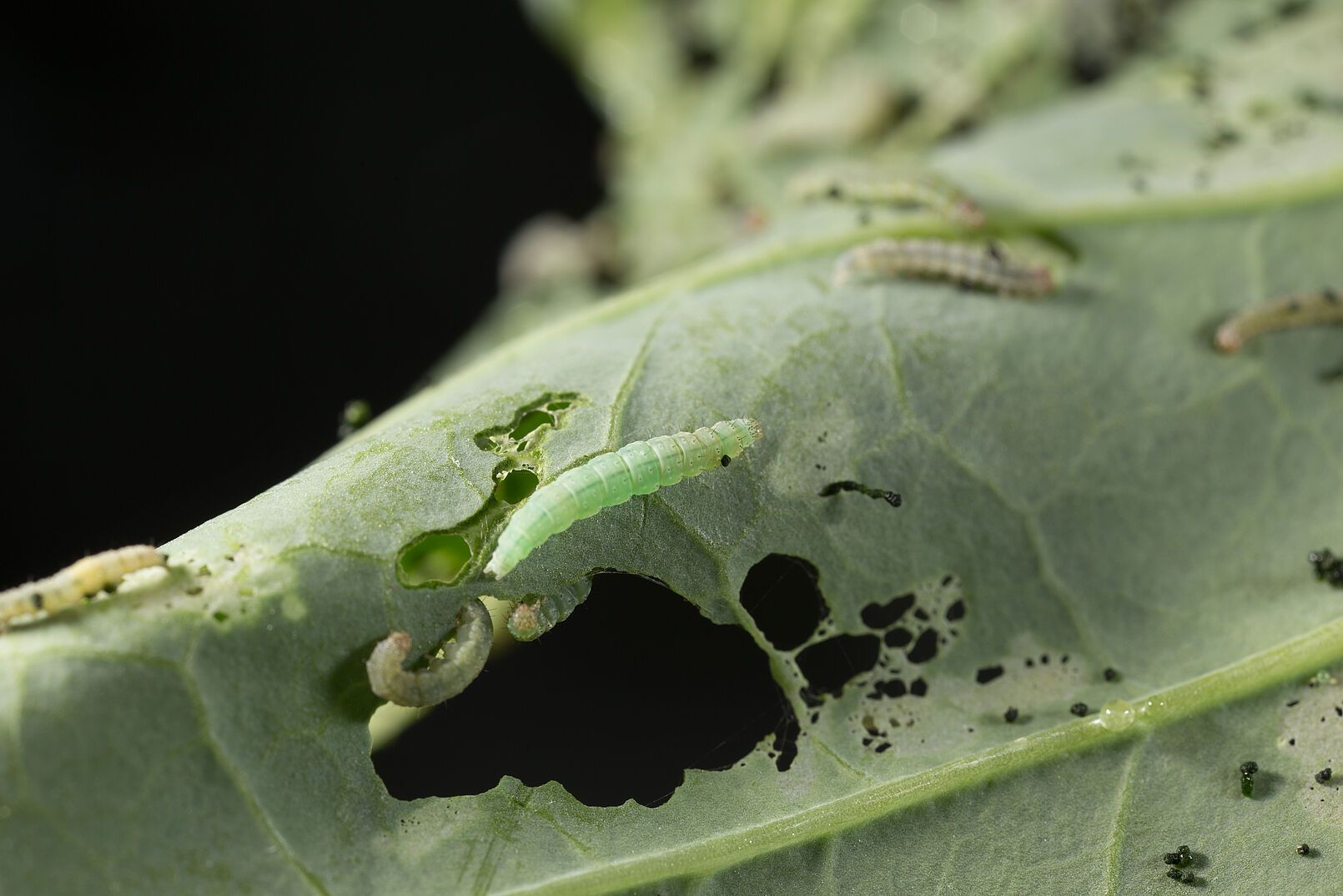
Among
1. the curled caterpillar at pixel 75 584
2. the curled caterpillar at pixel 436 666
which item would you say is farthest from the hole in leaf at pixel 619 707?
the curled caterpillar at pixel 75 584

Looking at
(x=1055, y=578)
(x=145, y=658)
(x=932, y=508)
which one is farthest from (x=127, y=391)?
(x=1055, y=578)

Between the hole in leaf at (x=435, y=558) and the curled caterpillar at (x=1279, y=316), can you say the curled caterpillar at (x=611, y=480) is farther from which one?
the curled caterpillar at (x=1279, y=316)

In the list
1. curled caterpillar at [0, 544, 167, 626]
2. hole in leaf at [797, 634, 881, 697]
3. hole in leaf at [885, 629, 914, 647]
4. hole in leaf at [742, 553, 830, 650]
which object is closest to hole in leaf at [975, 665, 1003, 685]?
hole in leaf at [885, 629, 914, 647]

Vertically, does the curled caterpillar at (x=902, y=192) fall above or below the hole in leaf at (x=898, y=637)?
above

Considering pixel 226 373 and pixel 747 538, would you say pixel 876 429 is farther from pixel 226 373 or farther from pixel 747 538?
pixel 226 373

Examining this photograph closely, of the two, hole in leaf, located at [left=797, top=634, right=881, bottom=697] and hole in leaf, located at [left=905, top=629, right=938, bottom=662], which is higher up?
hole in leaf, located at [left=797, top=634, right=881, bottom=697]

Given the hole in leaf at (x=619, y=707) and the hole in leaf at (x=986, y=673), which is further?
the hole in leaf at (x=986, y=673)

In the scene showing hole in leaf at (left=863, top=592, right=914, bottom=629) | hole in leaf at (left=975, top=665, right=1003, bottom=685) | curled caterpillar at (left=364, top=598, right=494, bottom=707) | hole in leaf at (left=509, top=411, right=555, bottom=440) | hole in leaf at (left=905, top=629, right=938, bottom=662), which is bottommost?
hole in leaf at (left=975, top=665, right=1003, bottom=685)

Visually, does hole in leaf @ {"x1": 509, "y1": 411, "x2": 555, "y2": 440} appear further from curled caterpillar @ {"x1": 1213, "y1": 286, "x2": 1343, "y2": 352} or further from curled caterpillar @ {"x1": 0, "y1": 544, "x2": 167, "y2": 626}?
curled caterpillar @ {"x1": 1213, "y1": 286, "x2": 1343, "y2": 352}
